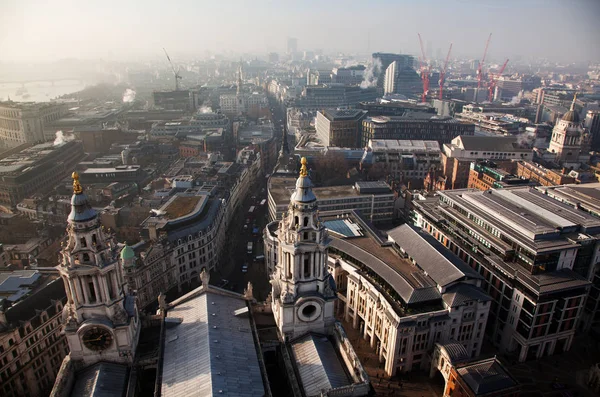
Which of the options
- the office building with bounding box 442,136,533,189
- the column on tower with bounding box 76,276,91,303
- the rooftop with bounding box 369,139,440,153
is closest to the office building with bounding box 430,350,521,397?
the column on tower with bounding box 76,276,91,303

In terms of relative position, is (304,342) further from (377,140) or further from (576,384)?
(377,140)

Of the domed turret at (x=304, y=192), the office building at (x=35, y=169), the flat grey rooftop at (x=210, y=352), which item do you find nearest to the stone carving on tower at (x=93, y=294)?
the flat grey rooftop at (x=210, y=352)

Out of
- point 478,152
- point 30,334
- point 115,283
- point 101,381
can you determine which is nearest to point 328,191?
point 478,152

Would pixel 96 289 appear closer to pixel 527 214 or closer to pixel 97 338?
pixel 97 338

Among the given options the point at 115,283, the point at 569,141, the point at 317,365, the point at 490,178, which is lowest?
the point at 490,178

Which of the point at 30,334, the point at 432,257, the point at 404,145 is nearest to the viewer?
the point at 30,334

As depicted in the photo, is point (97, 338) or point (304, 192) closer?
point (97, 338)

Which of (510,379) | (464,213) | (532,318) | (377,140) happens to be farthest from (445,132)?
(510,379)
